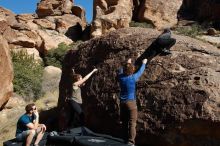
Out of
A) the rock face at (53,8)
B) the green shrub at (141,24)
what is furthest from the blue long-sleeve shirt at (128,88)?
the rock face at (53,8)

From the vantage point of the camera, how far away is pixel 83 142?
903 centimetres

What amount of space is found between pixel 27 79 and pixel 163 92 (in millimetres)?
15600

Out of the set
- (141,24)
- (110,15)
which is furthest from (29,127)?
(141,24)

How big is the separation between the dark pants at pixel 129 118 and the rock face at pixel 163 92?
758mm

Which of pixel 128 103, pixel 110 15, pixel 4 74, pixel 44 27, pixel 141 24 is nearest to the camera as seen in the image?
pixel 128 103

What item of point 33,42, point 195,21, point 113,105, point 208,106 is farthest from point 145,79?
point 195,21

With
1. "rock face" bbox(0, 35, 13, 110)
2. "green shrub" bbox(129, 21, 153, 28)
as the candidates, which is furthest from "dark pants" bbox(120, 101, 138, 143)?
"green shrub" bbox(129, 21, 153, 28)

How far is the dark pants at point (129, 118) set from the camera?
852 centimetres

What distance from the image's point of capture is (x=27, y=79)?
2411 cm

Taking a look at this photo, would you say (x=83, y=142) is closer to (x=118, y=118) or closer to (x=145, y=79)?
(x=118, y=118)

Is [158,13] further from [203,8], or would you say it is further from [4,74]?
[4,74]

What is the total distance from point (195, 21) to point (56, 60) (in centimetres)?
1139

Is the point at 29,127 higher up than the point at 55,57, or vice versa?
the point at 55,57

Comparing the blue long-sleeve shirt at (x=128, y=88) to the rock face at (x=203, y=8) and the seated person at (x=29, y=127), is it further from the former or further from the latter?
the rock face at (x=203, y=8)
